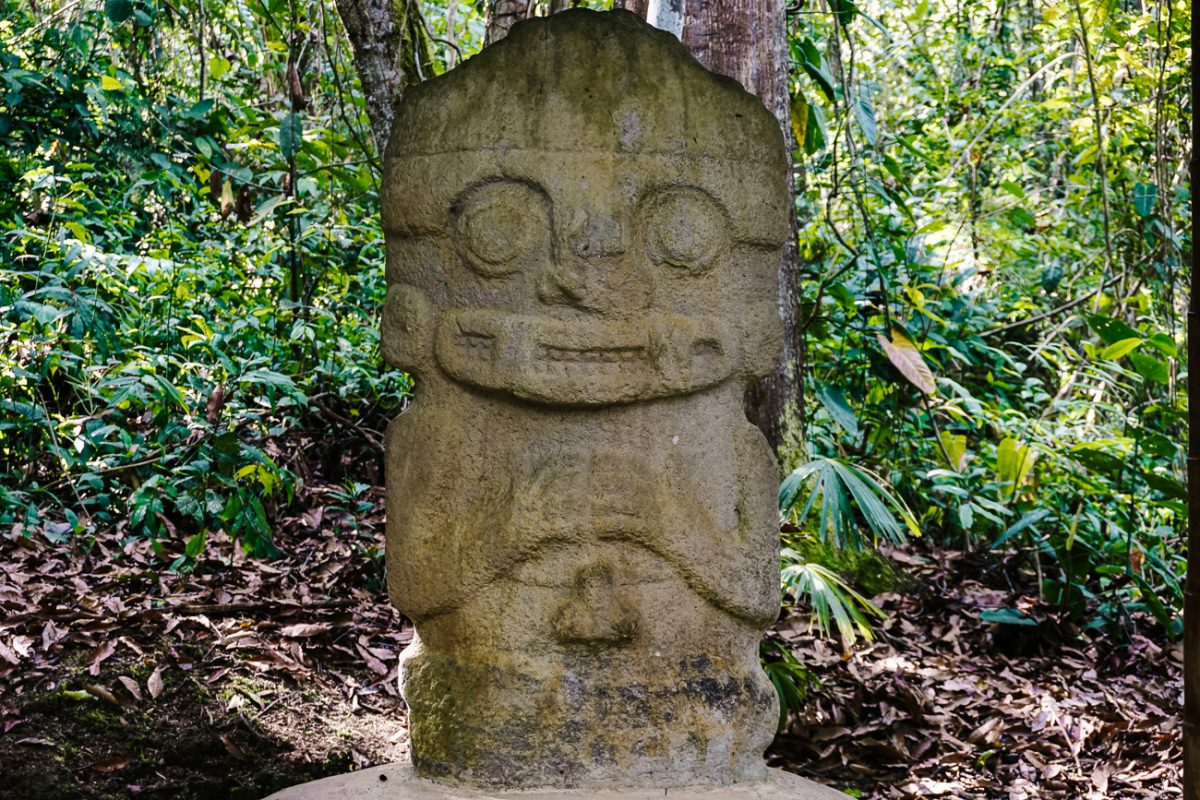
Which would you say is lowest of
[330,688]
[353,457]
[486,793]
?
[330,688]

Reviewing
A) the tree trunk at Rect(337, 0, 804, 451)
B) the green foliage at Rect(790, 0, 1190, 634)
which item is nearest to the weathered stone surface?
the green foliage at Rect(790, 0, 1190, 634)

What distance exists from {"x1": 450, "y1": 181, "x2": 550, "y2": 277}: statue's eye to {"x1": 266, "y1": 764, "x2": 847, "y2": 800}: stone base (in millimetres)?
1072

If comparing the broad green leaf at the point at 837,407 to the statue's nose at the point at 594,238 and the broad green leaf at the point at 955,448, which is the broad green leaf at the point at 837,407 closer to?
the broad green leaf at the point at 955,448

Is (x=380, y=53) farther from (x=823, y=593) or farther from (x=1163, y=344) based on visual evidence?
(x=1163, y=344)

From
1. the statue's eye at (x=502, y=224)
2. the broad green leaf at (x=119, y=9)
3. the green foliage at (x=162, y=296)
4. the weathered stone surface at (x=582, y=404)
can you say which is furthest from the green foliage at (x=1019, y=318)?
the broad green leaf at (x=119, y=9)

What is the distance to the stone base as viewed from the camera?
2.64 m

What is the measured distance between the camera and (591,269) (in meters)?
2.61

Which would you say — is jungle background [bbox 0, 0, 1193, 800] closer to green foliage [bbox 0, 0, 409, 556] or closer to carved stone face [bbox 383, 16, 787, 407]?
green foliage [bbox 0, 0, 409, 556]

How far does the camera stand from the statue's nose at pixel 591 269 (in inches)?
103

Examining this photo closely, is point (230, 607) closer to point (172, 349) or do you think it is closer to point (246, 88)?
point (172, 349)

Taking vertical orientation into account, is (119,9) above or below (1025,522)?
above

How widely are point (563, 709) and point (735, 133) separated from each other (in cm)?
125

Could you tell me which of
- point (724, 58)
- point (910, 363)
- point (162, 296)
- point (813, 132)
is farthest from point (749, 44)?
point (162, 296)

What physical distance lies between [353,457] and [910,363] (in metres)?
2.41
